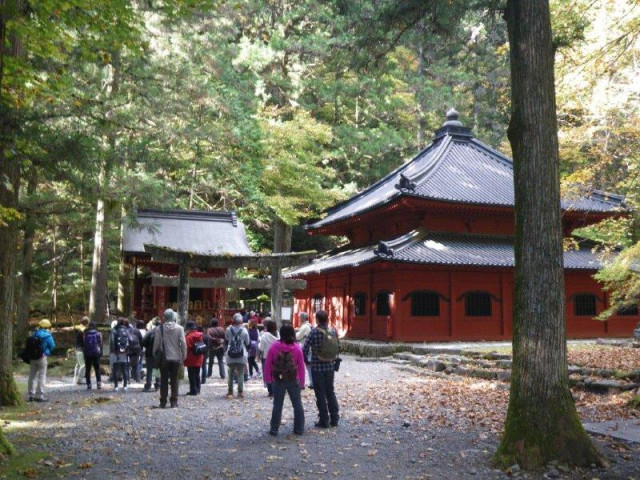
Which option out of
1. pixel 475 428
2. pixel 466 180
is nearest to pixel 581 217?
pixel 466 180

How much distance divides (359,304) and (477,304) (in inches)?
199

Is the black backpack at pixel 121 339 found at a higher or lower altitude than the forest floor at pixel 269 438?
higher

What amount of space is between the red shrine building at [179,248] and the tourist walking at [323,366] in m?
12.2

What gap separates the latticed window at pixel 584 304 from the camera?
24.8 meters

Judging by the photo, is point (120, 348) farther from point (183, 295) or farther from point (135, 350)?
point (183, 295)

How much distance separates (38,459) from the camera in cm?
675

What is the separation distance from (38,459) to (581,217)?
24.7m

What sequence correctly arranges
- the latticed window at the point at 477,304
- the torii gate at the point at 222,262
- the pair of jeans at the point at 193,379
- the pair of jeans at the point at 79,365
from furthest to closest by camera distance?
1. the latticed window at the point at 477,304
2. the torii gate at the point at 222,262
3. the pair of jeans at the point at 79,365
4. the pair of jeans at the point at 193,379

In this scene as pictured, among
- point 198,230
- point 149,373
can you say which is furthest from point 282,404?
point 198,230

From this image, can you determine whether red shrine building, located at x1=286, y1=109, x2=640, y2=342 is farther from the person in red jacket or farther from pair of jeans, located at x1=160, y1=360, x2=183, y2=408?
pair of jeans, located at x1=160, y1=360, x2=183, y2=408

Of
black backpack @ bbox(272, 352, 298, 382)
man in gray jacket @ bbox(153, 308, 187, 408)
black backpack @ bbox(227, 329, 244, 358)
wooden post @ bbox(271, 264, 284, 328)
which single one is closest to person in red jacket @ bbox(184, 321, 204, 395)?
black backpack @ bbox(227, 329, 244, 358)

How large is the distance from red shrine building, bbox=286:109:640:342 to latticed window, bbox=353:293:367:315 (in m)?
0.04

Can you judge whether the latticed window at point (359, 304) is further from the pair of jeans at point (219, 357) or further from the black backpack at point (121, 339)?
the black backpack at point (121, 339)

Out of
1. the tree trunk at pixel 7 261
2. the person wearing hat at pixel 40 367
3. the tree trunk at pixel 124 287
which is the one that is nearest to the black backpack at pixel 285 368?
the tree trunk at pixel 7 261
